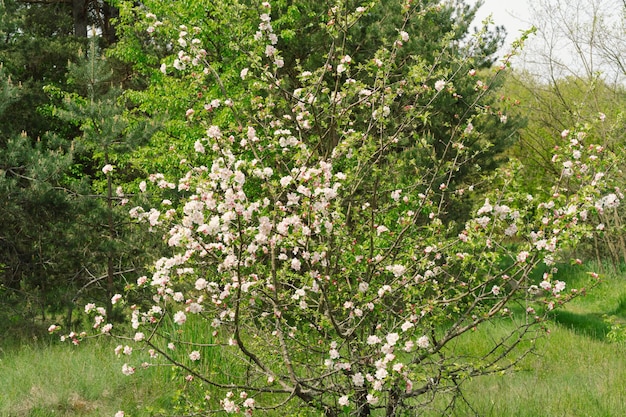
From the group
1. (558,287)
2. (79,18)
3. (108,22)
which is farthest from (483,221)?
(108,22)

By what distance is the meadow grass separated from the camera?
5230mm

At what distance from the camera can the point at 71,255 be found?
9.25 meters

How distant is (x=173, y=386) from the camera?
231 inches

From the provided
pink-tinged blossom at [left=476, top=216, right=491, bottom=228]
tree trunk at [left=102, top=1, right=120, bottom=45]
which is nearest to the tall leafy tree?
pink-tinged blossom at [left=476, top=216, right=491, bottom=228]

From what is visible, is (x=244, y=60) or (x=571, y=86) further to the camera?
(x=571, y=86)

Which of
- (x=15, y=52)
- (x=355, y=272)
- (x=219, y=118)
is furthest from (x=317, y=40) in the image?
(x=355, y=272)

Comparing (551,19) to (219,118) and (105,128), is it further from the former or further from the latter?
(105,128)

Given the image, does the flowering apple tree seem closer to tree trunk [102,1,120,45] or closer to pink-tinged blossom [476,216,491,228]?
pink-tinged blossom [476,216,491,228]

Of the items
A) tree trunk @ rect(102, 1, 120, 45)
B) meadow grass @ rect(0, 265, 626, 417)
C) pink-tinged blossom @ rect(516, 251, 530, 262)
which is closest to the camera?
pink-tinged blossom @ rect(516, 251, 530, 262)

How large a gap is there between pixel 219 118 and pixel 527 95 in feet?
42.4

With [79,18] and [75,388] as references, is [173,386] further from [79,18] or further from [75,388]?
[79,18]

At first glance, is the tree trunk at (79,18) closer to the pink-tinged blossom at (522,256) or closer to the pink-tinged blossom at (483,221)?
the pink-tinged blossom at (483,221)

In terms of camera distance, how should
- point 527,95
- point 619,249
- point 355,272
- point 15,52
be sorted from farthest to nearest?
point 527,95 < point 619,249 < point 15,52 < point 355,272

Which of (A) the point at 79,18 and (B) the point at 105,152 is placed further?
(A) the point at 79,18
